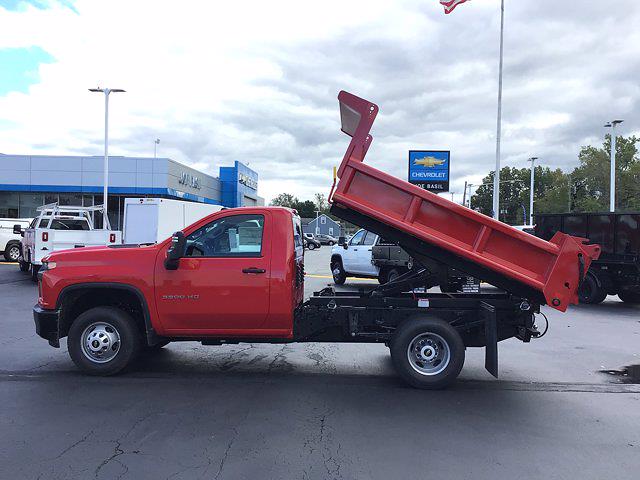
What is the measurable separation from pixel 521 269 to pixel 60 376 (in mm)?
5489

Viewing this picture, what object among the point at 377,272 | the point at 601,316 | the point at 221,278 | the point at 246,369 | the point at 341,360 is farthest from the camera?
the point at 377,272

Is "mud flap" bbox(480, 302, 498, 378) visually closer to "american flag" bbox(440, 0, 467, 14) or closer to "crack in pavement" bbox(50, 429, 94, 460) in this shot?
"crack in pavement" bbox(50, 429, 94, 460)

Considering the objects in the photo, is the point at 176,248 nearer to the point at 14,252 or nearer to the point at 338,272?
the point at 338,272

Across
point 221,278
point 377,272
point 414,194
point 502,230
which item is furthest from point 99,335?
point 377,272

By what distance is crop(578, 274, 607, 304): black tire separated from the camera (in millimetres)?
13289

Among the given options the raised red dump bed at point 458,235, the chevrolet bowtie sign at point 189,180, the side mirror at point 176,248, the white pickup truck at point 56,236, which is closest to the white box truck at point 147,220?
the white pickup truck at point 56,236

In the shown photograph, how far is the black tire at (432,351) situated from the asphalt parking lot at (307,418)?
157mm

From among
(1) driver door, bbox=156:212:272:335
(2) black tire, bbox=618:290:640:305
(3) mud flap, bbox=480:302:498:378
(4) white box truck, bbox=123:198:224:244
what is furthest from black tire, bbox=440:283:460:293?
(4) white box truck, bbox=123:198:224:244

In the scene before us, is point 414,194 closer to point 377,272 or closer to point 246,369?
point 246,369

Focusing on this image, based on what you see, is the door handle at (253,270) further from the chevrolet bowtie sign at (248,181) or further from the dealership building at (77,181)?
the chevrolet bowtie sign at (248,181)

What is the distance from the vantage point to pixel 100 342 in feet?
20.3

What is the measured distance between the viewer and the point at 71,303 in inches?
248

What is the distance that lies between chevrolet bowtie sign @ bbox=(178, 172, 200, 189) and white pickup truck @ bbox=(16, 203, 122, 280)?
79.4ft

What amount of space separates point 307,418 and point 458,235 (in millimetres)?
2555
